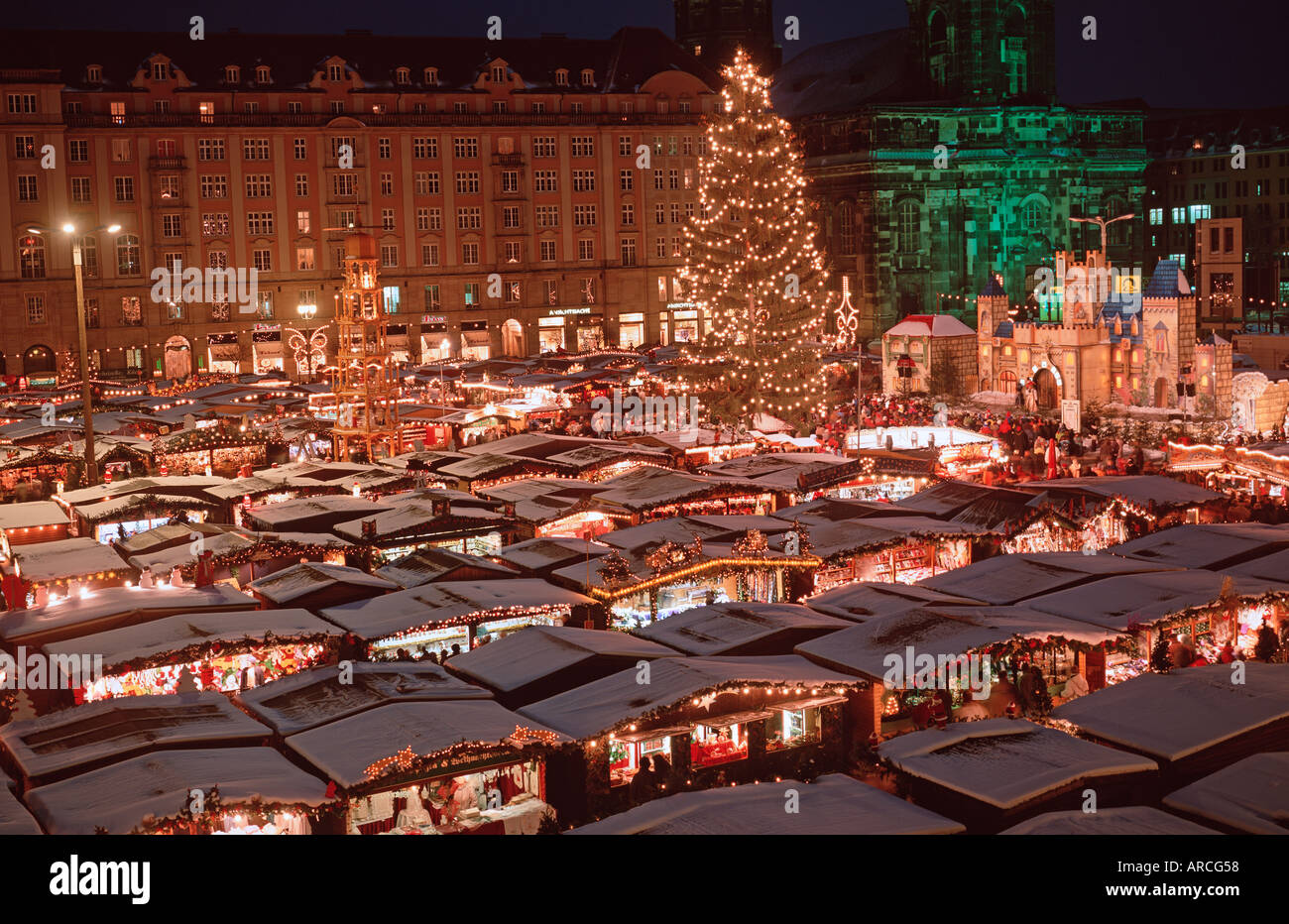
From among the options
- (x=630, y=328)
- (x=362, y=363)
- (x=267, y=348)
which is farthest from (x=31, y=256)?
(x=362, y=363)

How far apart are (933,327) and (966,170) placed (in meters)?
31.9

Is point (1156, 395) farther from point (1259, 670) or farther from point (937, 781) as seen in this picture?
point (937, 781)

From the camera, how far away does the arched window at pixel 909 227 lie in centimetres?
7875

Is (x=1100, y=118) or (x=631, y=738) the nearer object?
(x=631, y=738)

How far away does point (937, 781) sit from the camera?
1144 centimetres

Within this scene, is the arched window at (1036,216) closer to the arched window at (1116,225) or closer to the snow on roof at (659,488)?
the arched window at (1116,225)

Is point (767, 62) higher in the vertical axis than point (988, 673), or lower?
higher

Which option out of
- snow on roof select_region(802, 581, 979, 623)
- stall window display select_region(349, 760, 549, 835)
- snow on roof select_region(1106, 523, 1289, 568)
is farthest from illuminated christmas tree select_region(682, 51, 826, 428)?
stall window display select_region(349, 760, 549, 835)

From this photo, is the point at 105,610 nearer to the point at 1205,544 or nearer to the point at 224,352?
the point at 1205,544

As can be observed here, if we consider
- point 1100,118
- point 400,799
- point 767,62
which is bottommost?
point 400,799

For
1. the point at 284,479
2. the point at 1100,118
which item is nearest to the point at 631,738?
the point at 284,479

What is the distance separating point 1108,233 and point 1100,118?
6788mm

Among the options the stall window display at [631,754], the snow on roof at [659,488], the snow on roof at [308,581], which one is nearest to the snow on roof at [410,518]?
the snow on roof at [659,488]

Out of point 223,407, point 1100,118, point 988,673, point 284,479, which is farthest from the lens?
point 1100,118
